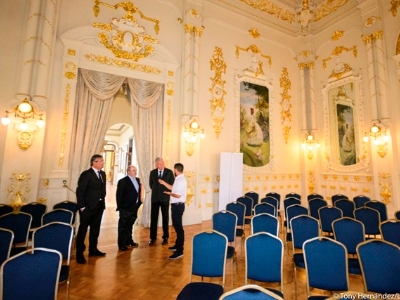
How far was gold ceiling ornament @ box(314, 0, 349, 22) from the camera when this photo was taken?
28.9 ft

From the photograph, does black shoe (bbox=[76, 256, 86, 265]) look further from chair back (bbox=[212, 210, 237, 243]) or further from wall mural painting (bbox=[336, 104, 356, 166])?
wall mural painting (bbox=[336, 104, 356, 166])

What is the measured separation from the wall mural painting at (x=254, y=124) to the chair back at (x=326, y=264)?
18.9 ft

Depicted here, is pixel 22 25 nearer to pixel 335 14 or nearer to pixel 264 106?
pixel 264 106

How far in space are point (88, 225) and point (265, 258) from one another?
9.75ft

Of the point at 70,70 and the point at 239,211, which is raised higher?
the point at 70,70

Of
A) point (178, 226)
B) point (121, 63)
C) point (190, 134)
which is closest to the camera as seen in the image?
point (178, 226)

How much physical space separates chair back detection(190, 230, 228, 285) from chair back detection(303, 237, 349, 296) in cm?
81

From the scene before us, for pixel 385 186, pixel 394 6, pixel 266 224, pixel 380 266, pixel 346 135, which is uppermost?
pixel 394 6

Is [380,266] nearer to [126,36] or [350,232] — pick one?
[350,232]

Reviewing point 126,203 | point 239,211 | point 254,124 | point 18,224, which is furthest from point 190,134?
point 18,224

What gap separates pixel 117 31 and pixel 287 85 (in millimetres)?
6429

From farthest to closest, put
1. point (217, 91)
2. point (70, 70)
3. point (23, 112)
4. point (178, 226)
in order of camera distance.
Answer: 1. point (217, 91)
2. point (70, 70)
3. point (23, 112)
4. point (178, 226)

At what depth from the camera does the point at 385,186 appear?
7039mm

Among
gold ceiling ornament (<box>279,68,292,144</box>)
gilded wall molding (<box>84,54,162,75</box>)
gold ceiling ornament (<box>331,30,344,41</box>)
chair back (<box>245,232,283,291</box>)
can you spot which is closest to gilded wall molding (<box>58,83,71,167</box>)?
gilded wall molding (<box>84,54,162,75</box>)
